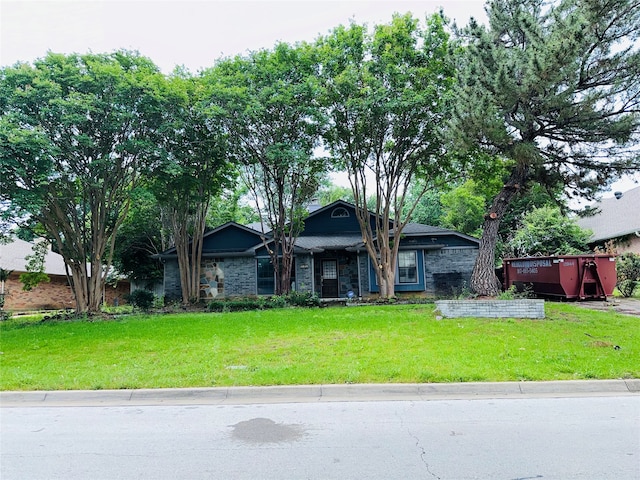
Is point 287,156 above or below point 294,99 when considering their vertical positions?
below

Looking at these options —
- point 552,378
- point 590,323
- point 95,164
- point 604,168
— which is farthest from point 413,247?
point 552,378

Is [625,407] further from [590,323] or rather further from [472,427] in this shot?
[590,323]

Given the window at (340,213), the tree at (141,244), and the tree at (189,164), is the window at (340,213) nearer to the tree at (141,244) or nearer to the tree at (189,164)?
the tree at (189,164)

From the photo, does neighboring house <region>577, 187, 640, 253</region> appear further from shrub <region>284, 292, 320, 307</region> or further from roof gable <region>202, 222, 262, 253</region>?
roof gable <region>202, 222, 262, 253</region>

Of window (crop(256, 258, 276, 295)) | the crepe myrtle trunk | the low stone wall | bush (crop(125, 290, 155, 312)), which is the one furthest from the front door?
the low stone wall

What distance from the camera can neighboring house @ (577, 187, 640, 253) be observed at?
2722cm

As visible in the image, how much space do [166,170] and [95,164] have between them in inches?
87.8

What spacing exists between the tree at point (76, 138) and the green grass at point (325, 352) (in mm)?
4522

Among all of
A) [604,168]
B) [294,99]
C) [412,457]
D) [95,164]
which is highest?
[294,99]

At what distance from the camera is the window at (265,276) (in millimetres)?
22422

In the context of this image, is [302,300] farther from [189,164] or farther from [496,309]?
[496,309]

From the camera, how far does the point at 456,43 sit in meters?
15.4

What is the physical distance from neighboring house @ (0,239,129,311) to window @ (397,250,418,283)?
19.0 metres

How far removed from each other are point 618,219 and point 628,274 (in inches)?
460
